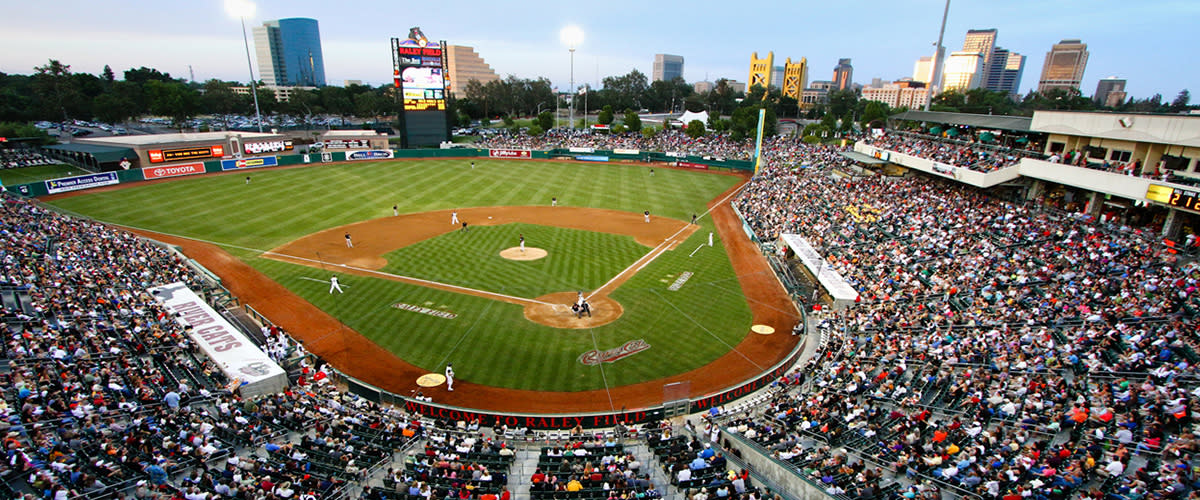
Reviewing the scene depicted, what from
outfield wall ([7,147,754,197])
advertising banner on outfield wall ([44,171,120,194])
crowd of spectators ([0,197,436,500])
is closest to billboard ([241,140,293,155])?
outfield wall ([7,147,754,197])

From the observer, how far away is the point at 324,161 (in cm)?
6931

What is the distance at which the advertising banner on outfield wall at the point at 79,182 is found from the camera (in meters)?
46.8

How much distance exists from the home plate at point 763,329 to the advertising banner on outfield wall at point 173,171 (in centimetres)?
6032

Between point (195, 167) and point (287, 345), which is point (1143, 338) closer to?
point (287, 345)

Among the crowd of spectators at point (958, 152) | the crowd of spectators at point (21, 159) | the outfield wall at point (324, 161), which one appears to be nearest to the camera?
the crowd of spectators at point (958, 152)

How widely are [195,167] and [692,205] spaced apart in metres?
52.1

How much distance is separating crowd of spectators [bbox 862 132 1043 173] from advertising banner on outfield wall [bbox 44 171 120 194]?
68664 mm

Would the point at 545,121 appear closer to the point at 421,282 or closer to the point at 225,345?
the point at 421,282

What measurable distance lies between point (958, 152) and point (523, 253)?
28667 millimetres

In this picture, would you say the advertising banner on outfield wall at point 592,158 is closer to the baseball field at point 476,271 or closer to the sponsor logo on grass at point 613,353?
the baseball field at point 476,271

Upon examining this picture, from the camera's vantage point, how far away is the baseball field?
2186 cm

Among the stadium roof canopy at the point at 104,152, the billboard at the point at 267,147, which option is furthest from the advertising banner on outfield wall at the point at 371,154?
the stadium roof canopy at the point at 104,152

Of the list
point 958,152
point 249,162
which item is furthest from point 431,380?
point 249,162

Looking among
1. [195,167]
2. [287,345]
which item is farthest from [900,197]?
[195,167]
